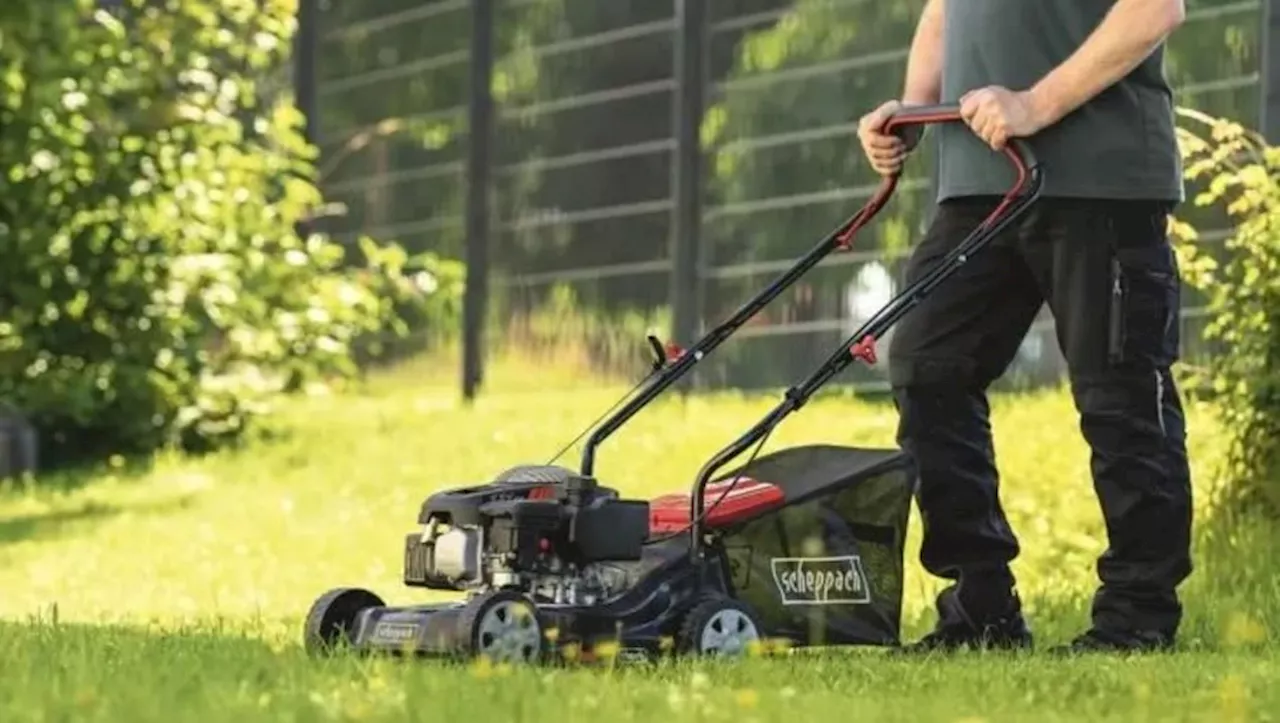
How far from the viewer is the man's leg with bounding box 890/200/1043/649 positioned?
5.14 meters

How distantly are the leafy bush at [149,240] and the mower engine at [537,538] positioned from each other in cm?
635

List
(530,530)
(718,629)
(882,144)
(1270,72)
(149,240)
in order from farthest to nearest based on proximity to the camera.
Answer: (149,240) < (1270,72) < (882,144) < (718,629) < (530,530)

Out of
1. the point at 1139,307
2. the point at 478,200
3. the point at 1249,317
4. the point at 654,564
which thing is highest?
the point at 478,200

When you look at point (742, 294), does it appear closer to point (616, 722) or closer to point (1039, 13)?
point (1039, 13)

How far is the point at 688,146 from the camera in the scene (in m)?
10.4

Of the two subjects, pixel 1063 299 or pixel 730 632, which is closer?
pixel 730 632

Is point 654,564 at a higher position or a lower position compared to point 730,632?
higher

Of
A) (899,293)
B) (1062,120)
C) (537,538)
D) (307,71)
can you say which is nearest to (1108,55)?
(1062,120)

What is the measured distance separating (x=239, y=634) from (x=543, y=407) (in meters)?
5.74

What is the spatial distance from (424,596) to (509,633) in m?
2.40

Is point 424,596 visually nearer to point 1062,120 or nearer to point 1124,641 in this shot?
point 1124,641

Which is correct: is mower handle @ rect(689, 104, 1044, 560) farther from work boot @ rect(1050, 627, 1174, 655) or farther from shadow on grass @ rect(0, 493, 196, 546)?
shadow on grass @ rect(0, 493, 196, 546)

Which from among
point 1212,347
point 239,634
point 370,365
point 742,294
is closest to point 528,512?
point 239,634

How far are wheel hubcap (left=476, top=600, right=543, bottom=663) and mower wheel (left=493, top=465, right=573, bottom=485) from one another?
28cm
